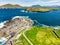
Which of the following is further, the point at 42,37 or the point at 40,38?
the point at 42,37

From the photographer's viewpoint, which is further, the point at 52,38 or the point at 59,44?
the point at 52,38

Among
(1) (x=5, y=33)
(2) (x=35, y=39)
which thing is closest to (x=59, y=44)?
(2) (x=35, y=39)

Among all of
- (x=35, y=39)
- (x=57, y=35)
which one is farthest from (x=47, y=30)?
(x=35, y=39)

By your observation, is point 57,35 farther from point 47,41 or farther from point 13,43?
point 13,43

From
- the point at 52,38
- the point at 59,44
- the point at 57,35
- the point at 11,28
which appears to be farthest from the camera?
the point at 11,28

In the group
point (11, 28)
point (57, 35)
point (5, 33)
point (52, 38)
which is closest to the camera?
point (52, 38)

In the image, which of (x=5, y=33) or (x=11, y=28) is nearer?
(x=5, y=33)

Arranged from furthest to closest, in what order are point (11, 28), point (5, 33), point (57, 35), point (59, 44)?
point (11, 28) → point (5, 33) → point (57, 35) → point (59, 44)

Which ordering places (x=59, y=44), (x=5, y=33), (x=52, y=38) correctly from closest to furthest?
(x=59, y=44), (x=52, y=38), (x=5, y=33)

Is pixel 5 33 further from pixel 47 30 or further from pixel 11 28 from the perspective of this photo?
pixel 47 30
